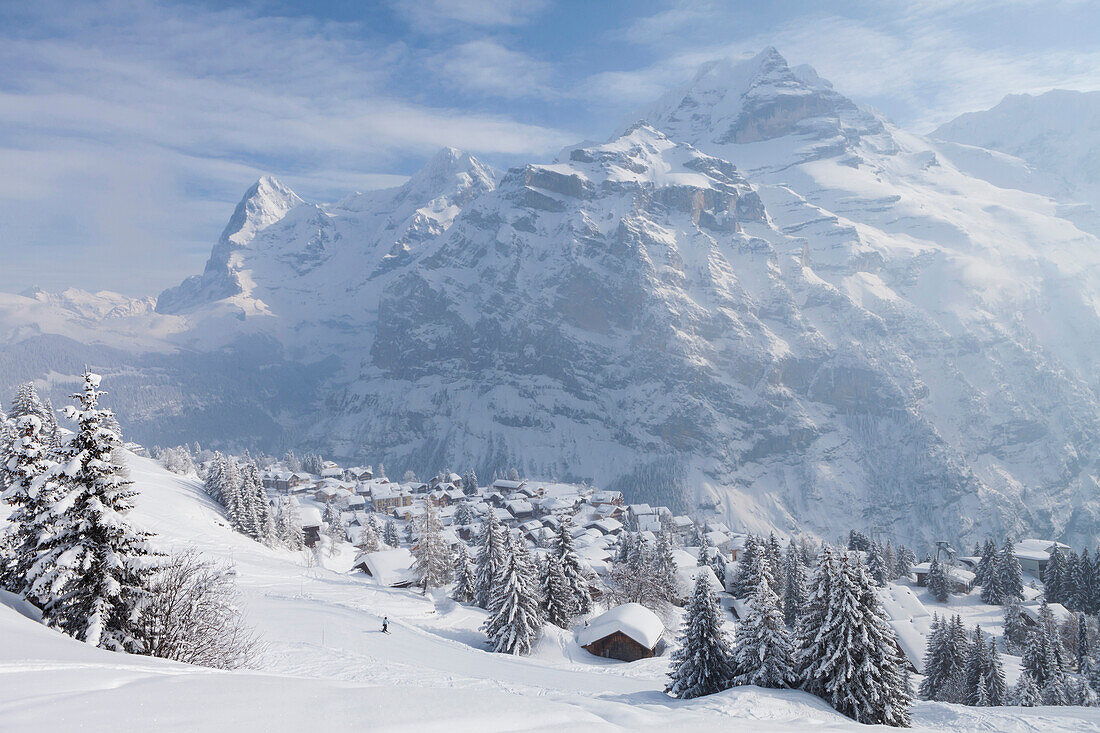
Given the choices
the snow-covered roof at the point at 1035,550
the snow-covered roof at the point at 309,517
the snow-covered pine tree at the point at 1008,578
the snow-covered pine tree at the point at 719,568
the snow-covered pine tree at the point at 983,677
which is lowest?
the snow-covered roof at the point at 309,517

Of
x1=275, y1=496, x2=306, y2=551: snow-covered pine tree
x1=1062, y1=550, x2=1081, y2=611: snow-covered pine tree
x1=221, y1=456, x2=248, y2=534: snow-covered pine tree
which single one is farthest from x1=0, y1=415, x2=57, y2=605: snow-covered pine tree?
x1=1062, y1=550, x2=1081, y2=611: snow-covered pine tree

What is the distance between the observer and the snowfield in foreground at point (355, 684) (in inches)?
227

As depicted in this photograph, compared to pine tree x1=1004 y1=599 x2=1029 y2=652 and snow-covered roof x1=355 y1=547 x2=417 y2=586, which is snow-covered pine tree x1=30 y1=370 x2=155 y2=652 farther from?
pine tree x1=1004 y1=599 x2=1029 y2=652

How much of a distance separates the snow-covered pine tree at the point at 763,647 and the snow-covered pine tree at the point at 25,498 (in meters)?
24.0

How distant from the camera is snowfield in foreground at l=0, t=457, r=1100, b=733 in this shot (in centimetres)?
575

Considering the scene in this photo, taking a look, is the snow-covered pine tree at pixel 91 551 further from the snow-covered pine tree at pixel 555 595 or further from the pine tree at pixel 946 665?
the pine tree at pixel 946 665

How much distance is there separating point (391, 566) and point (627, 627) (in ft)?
95.1

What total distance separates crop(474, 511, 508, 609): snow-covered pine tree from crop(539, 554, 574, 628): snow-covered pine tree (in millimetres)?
3936

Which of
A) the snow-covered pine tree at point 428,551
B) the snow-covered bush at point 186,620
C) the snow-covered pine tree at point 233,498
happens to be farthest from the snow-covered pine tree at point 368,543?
the snow-covered bush at point 186,620

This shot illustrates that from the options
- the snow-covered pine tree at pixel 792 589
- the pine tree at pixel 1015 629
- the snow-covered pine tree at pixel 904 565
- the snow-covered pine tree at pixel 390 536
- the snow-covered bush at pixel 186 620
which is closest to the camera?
the snow-covered bush at pixel 186 620

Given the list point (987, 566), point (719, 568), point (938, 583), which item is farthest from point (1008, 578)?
point (719, 568)

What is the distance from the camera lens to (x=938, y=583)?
79.0 m

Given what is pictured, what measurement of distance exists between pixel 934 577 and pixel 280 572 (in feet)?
271

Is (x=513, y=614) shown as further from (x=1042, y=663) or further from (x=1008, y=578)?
(x=1008, y=578)
